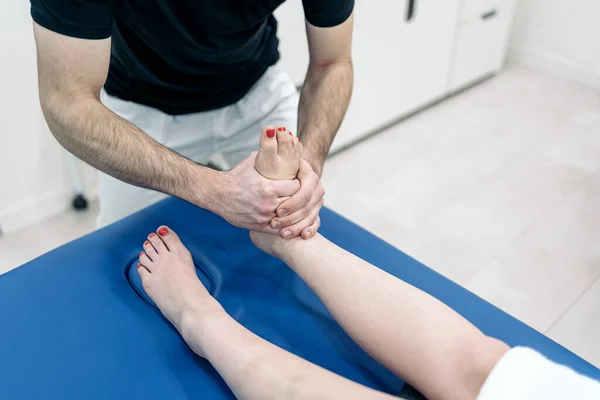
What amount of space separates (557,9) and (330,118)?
2.17 meters

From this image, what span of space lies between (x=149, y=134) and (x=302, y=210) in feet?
1.58

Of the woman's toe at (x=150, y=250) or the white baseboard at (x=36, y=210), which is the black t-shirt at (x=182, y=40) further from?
the white baseboard at (x=36, y=210)

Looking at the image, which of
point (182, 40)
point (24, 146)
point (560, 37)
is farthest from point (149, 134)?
point (560, 37)

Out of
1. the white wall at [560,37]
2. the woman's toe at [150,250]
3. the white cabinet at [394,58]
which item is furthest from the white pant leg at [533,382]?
the white wall at [560,37]

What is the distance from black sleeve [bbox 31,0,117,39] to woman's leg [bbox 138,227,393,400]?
0.42m

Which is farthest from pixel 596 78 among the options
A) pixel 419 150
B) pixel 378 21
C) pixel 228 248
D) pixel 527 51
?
pixel 228 248

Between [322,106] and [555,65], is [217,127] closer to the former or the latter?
[322,106]

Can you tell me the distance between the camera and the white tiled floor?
5.84ft

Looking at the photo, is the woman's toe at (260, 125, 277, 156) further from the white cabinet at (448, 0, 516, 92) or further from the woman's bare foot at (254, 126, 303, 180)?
the white cabinet at (448, 0, 516, 92)

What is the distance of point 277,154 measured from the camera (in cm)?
105

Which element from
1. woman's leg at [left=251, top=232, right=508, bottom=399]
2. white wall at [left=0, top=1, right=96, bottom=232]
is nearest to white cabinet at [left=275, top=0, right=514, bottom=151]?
white wall at [left=0, top=1, right=96, bottom=232]

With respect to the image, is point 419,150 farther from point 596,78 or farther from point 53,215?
point 53,215

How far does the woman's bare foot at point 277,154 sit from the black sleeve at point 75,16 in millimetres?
352

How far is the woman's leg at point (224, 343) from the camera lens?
0.86 m
